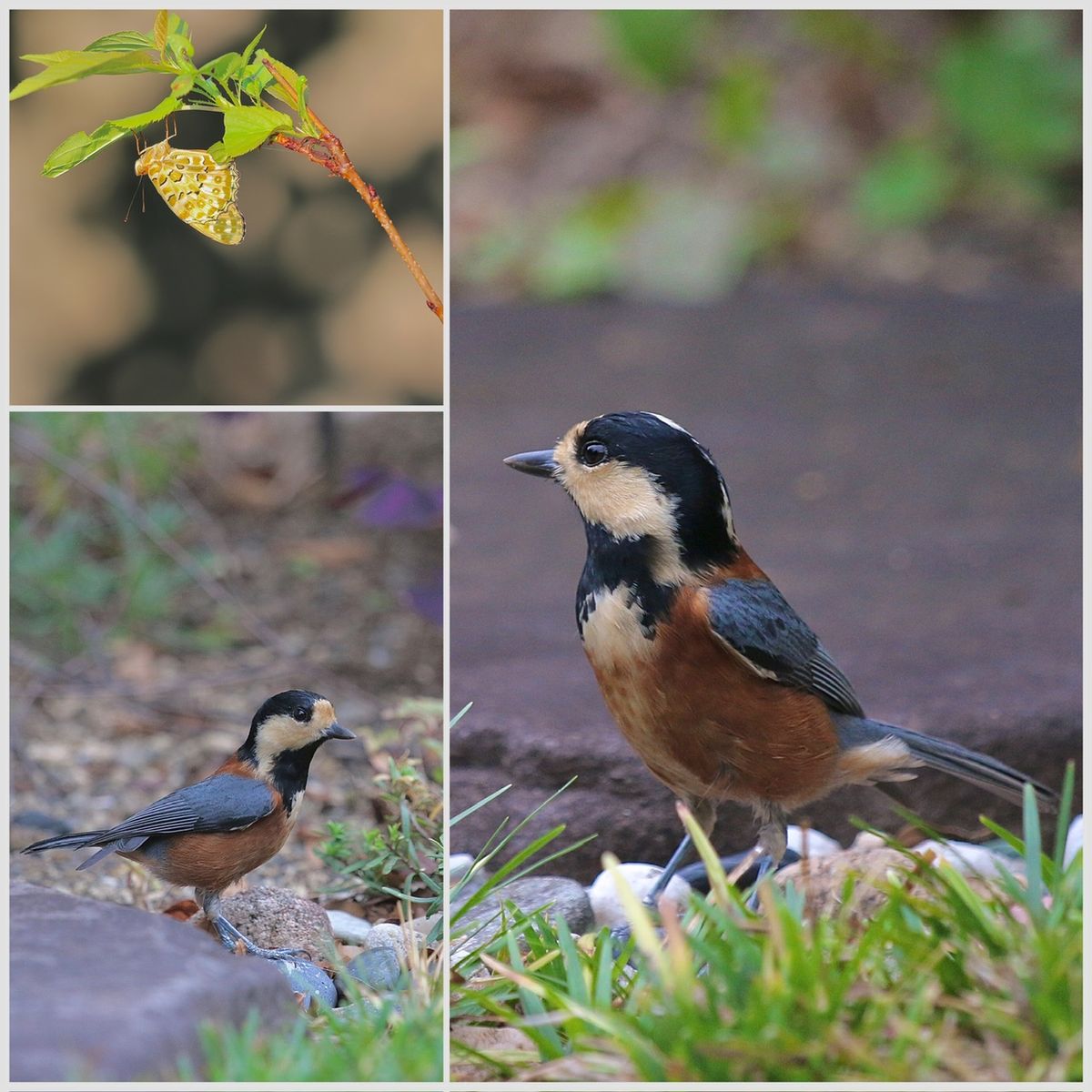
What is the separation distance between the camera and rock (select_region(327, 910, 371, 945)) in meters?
2.71

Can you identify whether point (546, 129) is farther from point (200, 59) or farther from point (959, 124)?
Result: point (200, 59)

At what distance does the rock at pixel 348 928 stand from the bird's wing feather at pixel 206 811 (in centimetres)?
28

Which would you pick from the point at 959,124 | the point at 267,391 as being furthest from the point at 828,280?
the point at 267,391

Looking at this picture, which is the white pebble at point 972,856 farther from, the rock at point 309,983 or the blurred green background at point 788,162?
the blurred green background at point 788,162

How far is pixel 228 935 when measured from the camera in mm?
2637

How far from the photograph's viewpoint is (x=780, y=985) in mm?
2189

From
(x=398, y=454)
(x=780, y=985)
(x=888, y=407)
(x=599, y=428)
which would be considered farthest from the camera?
(x=888, y=407)

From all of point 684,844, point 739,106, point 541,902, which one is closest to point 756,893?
A: point 684,844

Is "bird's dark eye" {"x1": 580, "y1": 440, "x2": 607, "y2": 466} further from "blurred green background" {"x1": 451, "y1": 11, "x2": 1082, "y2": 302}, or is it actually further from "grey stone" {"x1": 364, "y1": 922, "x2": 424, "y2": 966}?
"blurred green background" {"x1": 451, "y1": 11, "x2": 1082, "y2": 302}

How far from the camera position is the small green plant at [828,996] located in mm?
2189

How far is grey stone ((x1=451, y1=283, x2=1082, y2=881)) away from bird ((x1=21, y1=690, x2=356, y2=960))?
840mm

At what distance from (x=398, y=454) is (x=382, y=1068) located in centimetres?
239

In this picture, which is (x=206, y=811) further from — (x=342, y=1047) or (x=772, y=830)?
(x=772, y=830)

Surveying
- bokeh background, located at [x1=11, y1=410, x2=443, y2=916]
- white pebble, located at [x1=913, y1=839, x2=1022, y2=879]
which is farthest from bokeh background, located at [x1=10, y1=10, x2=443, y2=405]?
white pebble, located at [x1=913, y1=839, x2=1022, y2=879]
